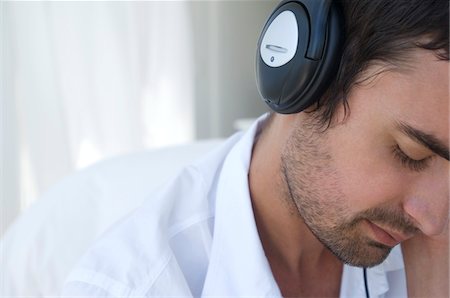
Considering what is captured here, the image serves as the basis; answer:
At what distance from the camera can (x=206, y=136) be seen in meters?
2.41

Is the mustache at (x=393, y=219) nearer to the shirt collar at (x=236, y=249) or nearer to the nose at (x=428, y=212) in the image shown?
the nose at (x=428, y=212)

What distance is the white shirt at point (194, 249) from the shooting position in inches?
30.0

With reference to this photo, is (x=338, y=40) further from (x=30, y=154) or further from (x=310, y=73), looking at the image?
(x=30, y=154)

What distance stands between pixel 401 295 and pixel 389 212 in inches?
11.8

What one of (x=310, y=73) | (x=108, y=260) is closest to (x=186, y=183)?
(x=108, y=260)

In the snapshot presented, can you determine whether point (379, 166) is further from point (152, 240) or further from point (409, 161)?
point (152, 240)

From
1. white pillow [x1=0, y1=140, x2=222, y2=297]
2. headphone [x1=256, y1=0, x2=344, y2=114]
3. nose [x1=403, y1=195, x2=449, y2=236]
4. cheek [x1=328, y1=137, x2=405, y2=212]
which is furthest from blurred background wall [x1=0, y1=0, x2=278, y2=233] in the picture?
nose [x1=403, y1=195, x2=449, y2=236]

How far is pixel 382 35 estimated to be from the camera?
698 millimetres

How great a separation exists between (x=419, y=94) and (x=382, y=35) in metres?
0.10

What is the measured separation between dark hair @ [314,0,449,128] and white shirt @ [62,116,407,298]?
0.22 metres

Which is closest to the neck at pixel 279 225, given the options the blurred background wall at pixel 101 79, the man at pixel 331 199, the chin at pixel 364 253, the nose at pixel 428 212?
the man at pixel 331 199

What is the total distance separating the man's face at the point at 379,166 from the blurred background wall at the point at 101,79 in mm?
992

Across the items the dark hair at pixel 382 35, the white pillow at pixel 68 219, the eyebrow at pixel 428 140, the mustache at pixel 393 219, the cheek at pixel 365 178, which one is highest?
the dark hair at pixel 382 35

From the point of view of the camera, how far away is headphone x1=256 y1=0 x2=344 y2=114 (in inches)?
27.3
